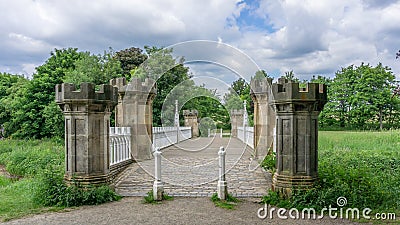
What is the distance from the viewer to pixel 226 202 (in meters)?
6.87

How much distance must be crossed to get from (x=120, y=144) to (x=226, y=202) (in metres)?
5.29

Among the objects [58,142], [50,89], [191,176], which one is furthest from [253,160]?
[50,89]

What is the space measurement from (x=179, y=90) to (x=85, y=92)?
11212 mm

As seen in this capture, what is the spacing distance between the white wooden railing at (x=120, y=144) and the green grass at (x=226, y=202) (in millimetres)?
4060

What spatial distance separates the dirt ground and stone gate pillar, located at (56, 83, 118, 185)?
81 cm

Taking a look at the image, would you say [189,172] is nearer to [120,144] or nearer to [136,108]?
[120,144]

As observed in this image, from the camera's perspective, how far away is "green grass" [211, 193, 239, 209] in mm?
6567

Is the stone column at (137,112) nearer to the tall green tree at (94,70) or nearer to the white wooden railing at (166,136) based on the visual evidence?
the white wooden railing at (166,136)

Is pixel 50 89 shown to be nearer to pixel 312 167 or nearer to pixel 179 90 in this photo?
pixel 179 90

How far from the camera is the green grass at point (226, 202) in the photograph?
6.57 metres

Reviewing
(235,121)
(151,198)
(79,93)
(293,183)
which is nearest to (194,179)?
(151,198)

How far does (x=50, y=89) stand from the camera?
81.7 ft

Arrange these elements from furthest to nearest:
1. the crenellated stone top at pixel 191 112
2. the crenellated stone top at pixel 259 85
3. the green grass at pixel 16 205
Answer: the crenellated stone top at pixel 191 112, the crenellated stone top at pixel 259 85, the green grass at pixel 16 205

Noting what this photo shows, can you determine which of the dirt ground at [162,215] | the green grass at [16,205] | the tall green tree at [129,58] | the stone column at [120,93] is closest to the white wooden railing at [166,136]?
the stone column at [120,93]
